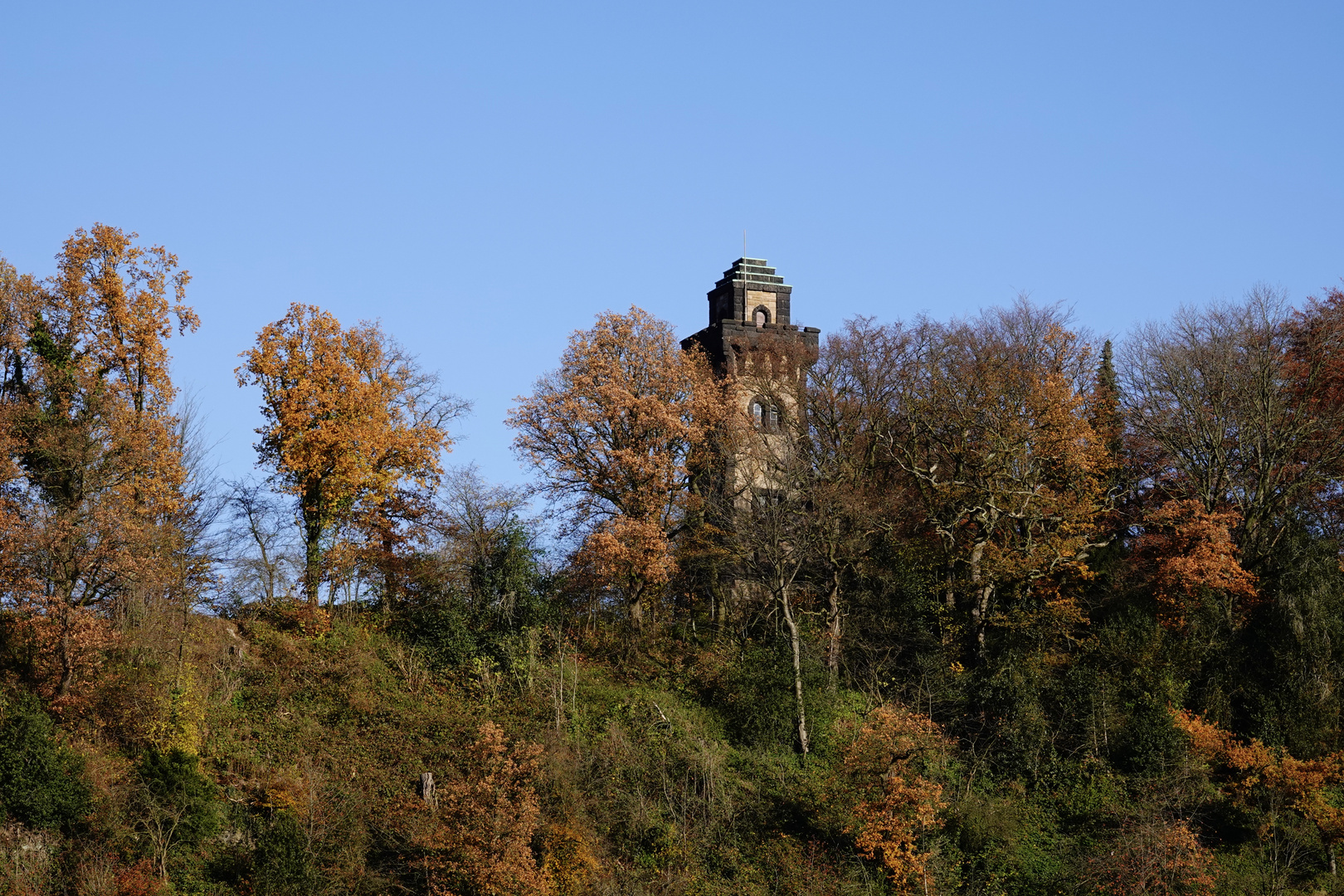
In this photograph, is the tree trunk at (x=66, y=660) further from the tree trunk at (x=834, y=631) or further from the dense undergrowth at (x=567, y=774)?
the tree trunk at (x=834, y=631)

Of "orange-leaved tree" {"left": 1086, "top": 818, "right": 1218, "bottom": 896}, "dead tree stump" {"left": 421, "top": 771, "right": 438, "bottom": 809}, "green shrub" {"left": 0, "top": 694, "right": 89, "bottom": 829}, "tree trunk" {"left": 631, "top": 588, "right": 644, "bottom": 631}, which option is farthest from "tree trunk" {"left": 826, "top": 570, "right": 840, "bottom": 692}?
"green shrub" {"left": 0, "top": 694, "right": 89, "bottom": 829}

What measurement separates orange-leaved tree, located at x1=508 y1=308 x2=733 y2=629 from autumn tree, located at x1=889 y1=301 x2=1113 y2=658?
6.58 meters

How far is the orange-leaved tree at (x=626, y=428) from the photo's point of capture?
47.9 m

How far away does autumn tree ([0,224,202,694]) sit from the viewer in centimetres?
3800

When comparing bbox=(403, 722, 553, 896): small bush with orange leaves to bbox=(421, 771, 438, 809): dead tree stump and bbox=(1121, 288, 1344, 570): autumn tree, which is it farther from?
bbox=(1121, 288, 1344, 570): autumn tree

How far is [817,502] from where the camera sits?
153ft

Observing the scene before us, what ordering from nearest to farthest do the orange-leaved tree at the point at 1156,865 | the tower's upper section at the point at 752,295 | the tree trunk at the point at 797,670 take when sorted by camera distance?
the orange-leaved tree at the point at 1156,865
the tree trunk at the point at 797,670
the tower's upper section at the point at 752,295

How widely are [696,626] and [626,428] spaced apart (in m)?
6.41

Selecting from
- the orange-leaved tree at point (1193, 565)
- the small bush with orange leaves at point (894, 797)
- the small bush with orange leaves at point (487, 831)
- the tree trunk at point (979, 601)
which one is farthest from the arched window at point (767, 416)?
the small bush with orange leaves at point (487, 831)

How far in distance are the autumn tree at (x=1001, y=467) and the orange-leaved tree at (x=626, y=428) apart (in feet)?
21.6

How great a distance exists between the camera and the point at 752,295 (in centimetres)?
5847

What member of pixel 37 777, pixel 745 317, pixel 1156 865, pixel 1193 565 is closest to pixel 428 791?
pixel 37 777

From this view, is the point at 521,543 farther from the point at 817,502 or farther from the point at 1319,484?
the point at 1319,484

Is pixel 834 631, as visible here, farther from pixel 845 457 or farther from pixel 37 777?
pixel 37 777
